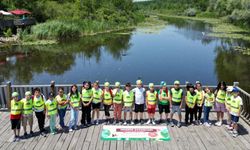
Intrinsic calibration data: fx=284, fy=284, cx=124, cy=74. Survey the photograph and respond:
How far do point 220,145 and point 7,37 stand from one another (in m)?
35.1

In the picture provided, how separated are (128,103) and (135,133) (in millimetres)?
988

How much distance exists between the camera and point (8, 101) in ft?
34.3

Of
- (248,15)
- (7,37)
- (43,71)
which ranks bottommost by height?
(43,71)

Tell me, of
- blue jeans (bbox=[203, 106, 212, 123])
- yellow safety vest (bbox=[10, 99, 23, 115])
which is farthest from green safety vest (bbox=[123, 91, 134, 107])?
yellow safety vest (bbox=[10, 99, 23, 115])

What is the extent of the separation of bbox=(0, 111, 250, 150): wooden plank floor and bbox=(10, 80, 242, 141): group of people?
27 cm

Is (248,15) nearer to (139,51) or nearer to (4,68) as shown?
(139,51)

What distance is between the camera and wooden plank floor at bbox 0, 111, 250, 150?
7.90 m

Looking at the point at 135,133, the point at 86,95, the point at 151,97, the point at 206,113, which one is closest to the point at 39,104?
the point at 86,95

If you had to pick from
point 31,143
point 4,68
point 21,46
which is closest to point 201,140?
point 31,143

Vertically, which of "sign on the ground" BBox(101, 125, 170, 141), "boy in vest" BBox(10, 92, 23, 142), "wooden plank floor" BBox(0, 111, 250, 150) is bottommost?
"wooden plank floor" BBox(0, 111, 250, 150)

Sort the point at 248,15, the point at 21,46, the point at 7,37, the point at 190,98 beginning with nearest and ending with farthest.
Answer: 1. the point at 190,98
2. the point at 21,46
3. the point at 7,37
4. the point at 248,15

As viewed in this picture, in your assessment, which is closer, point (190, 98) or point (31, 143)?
point (31, 143)

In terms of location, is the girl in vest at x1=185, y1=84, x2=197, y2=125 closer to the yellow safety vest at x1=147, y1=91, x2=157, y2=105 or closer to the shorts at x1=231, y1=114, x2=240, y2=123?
the yellow safety vest at x1=147, y1=91, x2=157, y2=105

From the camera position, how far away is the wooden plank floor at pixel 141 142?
Answer: 790 centimetres
